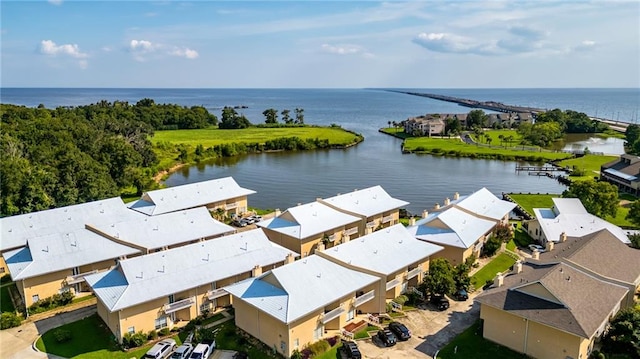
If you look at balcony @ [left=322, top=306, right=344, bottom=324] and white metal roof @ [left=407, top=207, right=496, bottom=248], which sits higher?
white metal roof @ [left=407, top=207, right=496, bottom=248]

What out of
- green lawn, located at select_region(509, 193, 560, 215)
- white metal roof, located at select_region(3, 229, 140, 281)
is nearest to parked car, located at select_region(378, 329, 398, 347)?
white metal roof, located at select_region(3, 229, 140, 281)

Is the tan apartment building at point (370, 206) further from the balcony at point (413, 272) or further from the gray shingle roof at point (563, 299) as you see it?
the gray shingle roof at point (563, 299)

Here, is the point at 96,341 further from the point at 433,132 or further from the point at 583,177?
the point at 433,132

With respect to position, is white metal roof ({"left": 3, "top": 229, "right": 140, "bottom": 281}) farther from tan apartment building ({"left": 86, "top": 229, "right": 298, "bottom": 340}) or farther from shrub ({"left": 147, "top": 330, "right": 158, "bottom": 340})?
shrub ({"left": 147, "top": 330, "right": 158, "bottom": 340})

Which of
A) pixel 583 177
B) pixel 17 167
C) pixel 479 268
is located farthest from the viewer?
pixel 583 177

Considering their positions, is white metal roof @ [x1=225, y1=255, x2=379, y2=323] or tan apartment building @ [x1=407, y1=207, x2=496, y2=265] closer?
white metal roof @ [x1=225, y1=255, x2=379, y2=323]

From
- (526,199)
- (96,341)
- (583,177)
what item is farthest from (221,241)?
(583,177)
